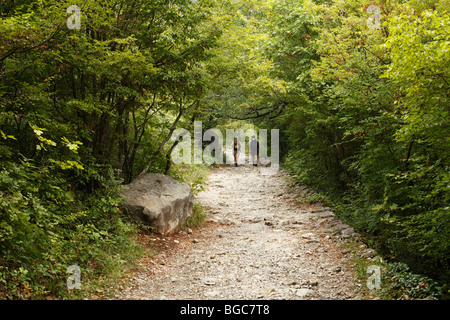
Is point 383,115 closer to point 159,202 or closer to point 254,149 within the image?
point 159,202

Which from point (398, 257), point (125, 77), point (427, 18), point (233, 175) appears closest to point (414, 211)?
point (398, 257)

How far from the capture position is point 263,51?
13.9 metres

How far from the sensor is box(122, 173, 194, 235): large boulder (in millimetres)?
8445

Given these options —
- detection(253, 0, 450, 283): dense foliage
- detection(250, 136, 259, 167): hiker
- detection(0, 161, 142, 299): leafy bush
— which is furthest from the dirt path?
detection(250, 136, 259, 167): hiker

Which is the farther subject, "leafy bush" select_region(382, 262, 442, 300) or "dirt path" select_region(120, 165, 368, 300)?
"dirt path" select_region(120, 165, 368, 300)

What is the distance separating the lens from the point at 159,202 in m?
8.76

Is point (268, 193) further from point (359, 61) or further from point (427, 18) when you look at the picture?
point (427, 18)

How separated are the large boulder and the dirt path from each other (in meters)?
0.42

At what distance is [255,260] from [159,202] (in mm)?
2729

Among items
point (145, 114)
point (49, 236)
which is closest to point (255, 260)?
point (49, 236)

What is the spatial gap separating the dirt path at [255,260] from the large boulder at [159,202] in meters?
0.42

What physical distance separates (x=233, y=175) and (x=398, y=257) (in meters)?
13.7

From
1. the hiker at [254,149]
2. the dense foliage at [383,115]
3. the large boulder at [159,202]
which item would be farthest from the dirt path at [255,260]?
the hiker at [254,149]

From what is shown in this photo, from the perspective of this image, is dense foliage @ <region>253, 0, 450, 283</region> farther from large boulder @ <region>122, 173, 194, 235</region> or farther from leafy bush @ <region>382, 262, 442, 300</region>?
large boulder @ <region>122, 173, 194, 235</region>
